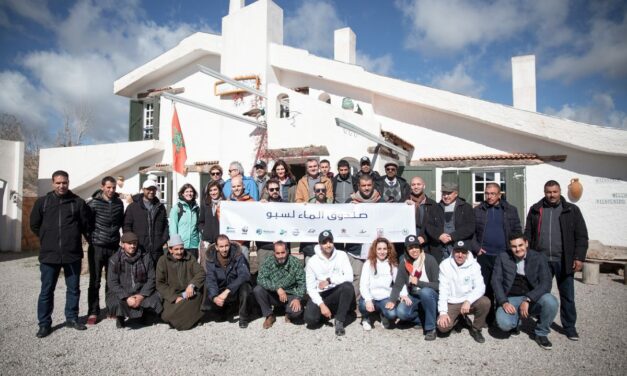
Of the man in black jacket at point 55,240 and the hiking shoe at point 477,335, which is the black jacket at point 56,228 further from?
the hiking shoe at point 477,335

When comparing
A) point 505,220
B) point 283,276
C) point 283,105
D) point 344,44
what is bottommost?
point 283,276

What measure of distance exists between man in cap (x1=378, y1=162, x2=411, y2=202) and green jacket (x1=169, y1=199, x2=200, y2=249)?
9.48 ft

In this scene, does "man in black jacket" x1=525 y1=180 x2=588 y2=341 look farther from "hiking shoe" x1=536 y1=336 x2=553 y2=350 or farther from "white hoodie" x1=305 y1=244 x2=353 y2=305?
"white hoodie" x1=305 y1=244 x2=353 y2=305

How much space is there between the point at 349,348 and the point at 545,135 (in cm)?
755

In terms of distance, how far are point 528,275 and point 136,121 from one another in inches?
536

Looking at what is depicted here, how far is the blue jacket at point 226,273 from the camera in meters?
4.76

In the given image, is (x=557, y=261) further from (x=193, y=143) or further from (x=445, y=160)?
(x=193, y=143)

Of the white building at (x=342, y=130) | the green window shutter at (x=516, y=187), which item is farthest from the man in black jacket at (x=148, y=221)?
the green window shutter at (x=516, y=187)

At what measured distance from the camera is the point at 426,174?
385 inches

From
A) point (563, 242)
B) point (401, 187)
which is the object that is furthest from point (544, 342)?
point (401, 187)

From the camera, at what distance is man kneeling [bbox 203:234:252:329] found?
4727mm

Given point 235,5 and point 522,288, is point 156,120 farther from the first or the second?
point 522,288

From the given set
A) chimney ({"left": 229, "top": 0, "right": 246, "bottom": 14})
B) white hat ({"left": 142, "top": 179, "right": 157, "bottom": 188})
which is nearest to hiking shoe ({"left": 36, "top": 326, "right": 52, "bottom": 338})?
white hat ({"left": 142, "top": 179, "right": 157, "bottom": 188})

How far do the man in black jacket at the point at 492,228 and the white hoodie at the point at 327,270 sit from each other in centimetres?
171
